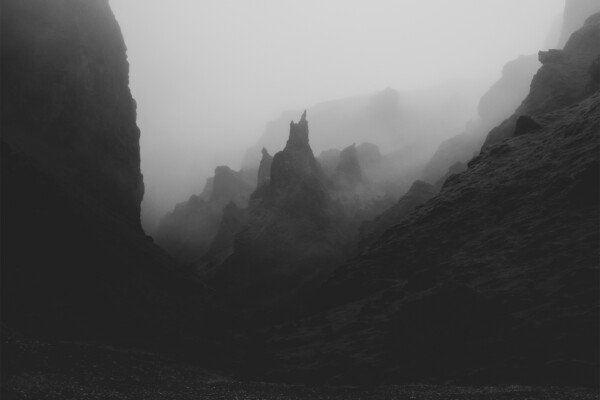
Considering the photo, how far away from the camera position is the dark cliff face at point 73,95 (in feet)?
192

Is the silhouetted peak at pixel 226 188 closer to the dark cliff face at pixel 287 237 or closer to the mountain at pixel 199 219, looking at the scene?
the mountain at pixel 199 219

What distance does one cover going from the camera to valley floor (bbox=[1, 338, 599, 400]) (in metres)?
15.1

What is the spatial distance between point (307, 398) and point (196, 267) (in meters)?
118

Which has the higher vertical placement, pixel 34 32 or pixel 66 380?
pixel 34 32

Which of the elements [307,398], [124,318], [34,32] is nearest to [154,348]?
[124,318]

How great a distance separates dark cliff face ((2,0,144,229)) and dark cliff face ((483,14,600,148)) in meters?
67.1

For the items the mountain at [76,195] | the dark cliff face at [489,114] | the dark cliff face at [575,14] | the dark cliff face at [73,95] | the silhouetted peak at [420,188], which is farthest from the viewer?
the dark cliff face at [489,114]

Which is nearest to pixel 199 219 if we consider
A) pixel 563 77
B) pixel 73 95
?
pixel 73 95

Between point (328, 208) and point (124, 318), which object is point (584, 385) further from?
point (328, 208)

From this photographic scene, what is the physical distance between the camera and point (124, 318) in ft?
110

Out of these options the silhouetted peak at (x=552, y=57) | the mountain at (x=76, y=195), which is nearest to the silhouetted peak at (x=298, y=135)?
the mountain at (x=76, y=195)

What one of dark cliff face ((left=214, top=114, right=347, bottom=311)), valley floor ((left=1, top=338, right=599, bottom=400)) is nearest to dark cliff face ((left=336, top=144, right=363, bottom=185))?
dark cliff face ((left=214, top=114, right=347, bottom=311))

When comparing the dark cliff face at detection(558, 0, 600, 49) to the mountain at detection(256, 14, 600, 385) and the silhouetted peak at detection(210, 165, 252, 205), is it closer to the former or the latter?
the mountain at detection(256, 14, 600, 385)

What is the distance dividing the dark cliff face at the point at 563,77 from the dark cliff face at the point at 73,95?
67090 millimetres
